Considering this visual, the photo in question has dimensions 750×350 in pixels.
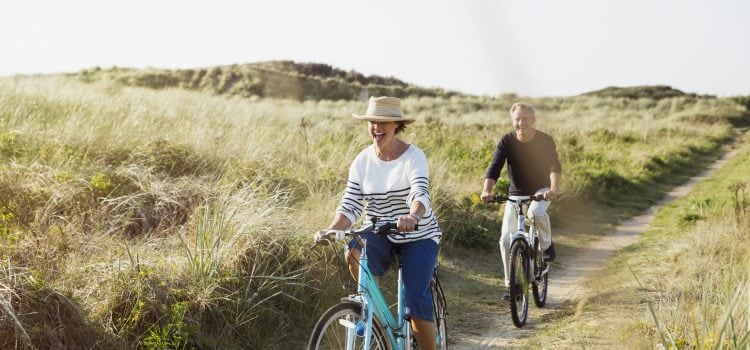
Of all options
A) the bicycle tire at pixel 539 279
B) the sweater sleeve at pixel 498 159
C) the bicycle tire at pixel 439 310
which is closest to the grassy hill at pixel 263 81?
the bicycle tire at pixel 539 279

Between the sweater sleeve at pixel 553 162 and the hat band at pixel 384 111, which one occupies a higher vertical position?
the hat band at pixel 384 111

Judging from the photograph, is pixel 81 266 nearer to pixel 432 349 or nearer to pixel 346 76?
pixel 432 349

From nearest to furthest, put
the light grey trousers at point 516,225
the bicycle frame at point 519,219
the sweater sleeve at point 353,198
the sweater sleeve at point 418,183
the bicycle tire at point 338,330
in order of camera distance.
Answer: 1. the bicycle tire at point 338,330
2. the sweater sleeve at point 418,183
3. the sweater sleeve at point 353,198
4. the bicycle frame at point 519,219
5. the light grey trousers at point 516,225

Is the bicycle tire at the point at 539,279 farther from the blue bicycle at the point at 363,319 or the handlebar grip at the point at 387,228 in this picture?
the handlebar grip at the point at 387,228

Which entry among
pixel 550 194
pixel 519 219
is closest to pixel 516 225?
pixel 519 219

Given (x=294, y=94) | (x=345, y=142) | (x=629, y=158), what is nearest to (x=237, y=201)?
(x=345, y=142)

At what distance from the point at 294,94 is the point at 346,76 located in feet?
33.9

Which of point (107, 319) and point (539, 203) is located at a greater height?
point (539, 203)

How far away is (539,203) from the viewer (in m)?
7.37

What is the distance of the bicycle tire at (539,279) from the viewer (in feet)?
24.1

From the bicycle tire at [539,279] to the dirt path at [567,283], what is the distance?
11 centimetres

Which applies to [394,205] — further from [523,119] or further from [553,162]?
[553,162]

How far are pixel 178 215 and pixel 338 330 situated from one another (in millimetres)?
3894

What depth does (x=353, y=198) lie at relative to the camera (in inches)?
175
